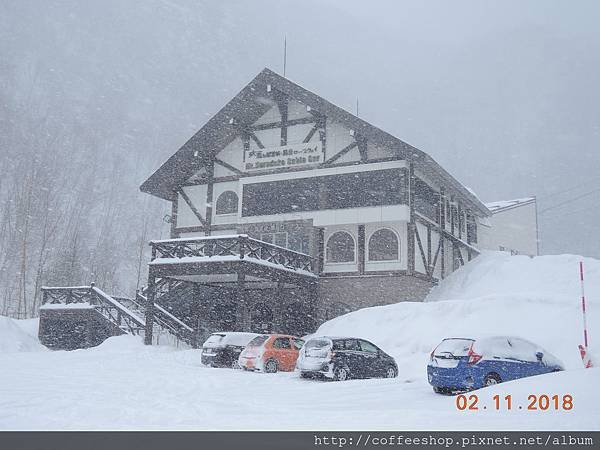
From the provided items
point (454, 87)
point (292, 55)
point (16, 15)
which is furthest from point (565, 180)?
point (16, 15)

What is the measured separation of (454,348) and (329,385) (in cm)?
335

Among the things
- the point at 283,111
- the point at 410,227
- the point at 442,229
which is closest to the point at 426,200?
the point at 442,229

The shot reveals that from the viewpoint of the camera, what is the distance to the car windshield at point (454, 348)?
13.0m

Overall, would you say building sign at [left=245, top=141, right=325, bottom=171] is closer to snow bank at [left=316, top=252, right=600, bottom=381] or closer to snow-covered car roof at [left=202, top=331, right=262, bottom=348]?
snow bank at [left=316, top=252, right=600, bottom=381]

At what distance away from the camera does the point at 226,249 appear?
24.1 meters

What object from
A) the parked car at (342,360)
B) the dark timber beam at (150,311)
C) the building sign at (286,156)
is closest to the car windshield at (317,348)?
the parked car at (342,360)

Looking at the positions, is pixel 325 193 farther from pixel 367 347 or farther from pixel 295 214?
pixel 367 347

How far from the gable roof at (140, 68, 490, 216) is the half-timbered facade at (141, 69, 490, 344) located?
2.2 inches

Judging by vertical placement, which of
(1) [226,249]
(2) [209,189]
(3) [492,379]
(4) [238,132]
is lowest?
(3) [492,379]

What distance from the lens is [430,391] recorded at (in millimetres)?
13688

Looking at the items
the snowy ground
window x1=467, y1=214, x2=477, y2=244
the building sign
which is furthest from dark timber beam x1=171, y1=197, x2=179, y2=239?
window x1=467, y1=214, x2=477, y2=244

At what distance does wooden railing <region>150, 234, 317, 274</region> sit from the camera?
24003 millimetres
